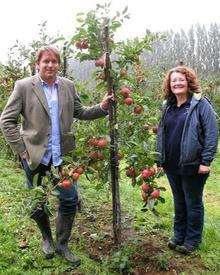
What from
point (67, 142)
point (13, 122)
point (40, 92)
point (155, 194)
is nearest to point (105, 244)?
point (155, 194)

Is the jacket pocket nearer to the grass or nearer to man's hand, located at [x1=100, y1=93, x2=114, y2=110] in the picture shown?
man's hand, located at [x1=100, y1=93, x2=114, y2=110]

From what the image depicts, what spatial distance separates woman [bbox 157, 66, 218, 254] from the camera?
171 inches

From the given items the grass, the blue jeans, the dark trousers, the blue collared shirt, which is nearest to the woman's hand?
the dark trousers

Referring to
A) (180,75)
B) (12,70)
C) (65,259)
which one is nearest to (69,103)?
(180,75)

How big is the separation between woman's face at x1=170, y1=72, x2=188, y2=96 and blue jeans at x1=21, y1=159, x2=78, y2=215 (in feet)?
4.53

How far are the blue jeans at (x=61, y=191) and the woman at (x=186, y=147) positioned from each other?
39.0 inches

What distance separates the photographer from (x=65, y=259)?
4.46 metres

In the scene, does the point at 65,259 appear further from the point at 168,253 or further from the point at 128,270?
the point at 168,253

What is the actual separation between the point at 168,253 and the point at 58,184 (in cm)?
162

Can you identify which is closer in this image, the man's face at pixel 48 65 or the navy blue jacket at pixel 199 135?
the man's face at pixel 48 65

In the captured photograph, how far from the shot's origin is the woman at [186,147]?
435 cm

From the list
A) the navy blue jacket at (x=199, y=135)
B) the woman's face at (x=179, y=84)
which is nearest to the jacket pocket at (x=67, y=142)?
the navy blue jacket at (x=199, y=135)

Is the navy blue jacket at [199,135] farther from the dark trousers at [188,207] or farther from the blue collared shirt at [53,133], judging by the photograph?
the blue collared shirt at [53,133]

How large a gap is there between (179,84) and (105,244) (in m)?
1.85
